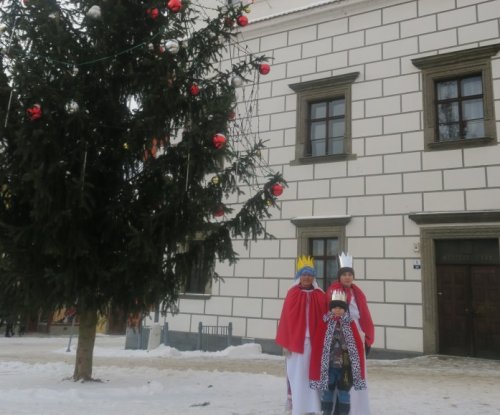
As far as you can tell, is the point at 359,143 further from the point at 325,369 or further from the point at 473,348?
the point at 325,369

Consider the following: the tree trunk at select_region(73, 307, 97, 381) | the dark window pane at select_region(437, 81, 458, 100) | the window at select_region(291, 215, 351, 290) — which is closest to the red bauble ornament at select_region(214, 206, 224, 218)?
the tree trunk at select_region(73, 307, 97, 381)

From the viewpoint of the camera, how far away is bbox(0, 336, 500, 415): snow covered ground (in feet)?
21.5

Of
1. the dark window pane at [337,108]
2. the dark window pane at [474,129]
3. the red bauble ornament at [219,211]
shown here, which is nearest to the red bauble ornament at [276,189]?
the red bauble ornament at [219,211]

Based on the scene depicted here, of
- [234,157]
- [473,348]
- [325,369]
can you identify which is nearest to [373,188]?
[473,348]

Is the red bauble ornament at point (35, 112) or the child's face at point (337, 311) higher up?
the red bauble ornament at point (35, 112)

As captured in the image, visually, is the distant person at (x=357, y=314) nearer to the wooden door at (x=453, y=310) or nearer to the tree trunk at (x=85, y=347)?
the tree trunk at (x=85, y=347)

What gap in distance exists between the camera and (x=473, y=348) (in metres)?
11.9

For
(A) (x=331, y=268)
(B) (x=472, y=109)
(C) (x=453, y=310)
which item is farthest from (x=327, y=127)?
(C) (x=453, y=310)

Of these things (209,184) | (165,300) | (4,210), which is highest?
(209,184)

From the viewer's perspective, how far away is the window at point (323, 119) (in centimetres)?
1404

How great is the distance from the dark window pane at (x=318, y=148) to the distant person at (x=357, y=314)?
8.19m

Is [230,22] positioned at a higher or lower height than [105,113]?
higher

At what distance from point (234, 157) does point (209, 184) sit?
23.9 inches

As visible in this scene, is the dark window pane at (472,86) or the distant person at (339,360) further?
the dark window pane at (472,86)
